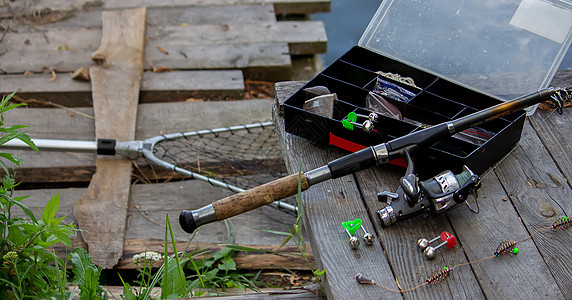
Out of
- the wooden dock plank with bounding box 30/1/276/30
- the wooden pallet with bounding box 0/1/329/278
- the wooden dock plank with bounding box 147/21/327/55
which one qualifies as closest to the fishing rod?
the wooden pallet with bounding box 0/1/329/278

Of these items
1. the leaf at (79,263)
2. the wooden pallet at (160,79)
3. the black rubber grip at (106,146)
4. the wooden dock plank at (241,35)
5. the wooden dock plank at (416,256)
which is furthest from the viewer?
the wooden dock plank at (241,35)

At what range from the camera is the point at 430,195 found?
199 centimetres

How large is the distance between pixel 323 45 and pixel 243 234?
196 centimetres

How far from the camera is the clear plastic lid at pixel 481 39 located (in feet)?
8.12

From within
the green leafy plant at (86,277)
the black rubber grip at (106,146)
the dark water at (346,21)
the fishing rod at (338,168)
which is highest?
the fishing rod at (338,168)

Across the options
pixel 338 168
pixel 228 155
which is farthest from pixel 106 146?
pixel 338 168

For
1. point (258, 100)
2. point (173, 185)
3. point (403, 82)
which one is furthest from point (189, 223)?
point (258, 100)

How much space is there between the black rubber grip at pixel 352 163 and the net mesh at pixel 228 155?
1321 millimetres

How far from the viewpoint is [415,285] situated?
6.11ft

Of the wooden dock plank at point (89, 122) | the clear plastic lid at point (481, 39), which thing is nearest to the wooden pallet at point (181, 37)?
the wooden dock plank at point (89, 122)

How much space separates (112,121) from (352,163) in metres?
2.03

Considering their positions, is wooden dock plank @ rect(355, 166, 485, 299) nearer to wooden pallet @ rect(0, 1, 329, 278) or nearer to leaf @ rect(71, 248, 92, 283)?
wooden pallet @ rect(0, 1, 329, 278)

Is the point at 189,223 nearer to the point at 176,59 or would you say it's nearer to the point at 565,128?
the point at 565,128

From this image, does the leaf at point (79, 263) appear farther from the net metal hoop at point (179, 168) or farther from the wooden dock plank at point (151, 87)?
the wooden dock plank at point (151, 87)
